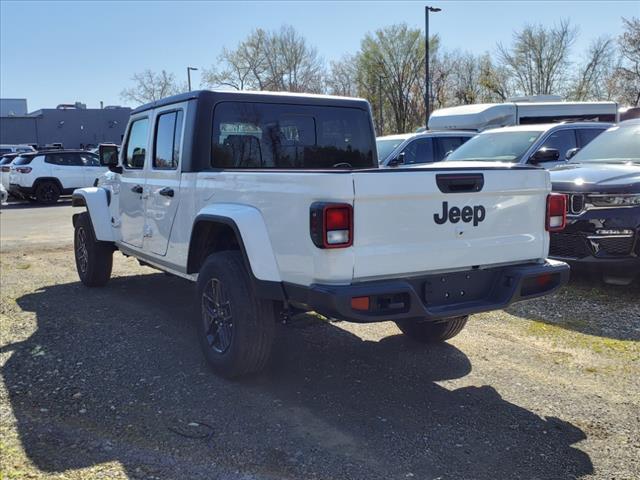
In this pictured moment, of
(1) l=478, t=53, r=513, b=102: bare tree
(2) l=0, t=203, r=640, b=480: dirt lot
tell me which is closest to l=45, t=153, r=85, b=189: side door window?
(2) l=0, t=203, r=640, b=480: dirt lot

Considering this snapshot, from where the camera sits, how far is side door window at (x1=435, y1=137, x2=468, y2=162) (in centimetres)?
1162

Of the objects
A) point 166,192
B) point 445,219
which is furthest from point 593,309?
point 166,192

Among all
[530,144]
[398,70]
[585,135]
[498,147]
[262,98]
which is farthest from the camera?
[398,70]

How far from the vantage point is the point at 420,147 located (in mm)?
11500

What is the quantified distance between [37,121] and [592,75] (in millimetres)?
44491

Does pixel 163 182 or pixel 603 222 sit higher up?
pixel 163 182

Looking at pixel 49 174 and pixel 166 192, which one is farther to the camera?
pixel 49 174

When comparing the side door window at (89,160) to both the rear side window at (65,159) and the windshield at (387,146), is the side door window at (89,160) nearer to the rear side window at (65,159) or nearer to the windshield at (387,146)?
the rear side window at (65,159)

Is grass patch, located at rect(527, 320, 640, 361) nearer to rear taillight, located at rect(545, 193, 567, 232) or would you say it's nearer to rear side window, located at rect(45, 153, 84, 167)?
rear taillight, located at rect(545, 193, 567, 232)

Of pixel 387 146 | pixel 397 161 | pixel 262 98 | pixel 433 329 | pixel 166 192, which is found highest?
pixel 262 98

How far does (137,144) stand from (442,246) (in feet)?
11.8

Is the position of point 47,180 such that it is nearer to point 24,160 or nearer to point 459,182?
point 24,160

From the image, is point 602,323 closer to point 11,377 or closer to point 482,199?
point 482,199

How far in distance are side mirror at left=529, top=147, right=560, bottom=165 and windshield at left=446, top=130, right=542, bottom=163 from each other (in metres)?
0.23
